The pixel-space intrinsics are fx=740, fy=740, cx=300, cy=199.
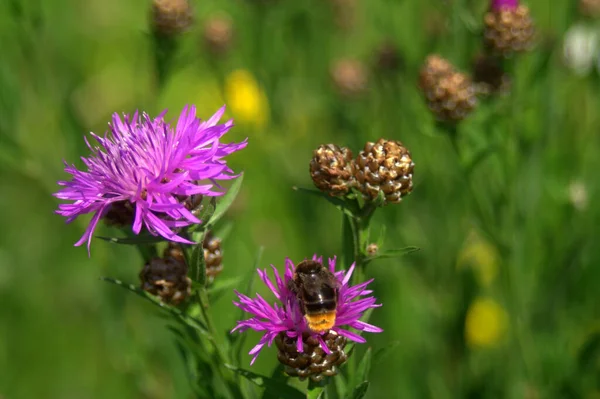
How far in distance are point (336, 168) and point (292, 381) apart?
0.54 meters

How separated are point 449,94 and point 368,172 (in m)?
0.81

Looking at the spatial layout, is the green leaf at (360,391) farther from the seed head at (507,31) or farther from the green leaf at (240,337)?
the seed head at (507,31)

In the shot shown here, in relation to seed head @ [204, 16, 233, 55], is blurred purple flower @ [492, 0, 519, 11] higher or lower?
higher

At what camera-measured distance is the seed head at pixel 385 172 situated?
176cm

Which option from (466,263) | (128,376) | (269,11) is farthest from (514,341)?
(269,11)

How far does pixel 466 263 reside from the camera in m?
3.09

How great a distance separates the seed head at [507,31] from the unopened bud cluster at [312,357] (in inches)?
56.2

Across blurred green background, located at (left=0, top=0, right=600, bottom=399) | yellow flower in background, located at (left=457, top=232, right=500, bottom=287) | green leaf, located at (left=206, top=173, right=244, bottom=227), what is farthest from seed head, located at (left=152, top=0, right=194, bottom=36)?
yellow flower in background, located at (left=457, top=232, right=500, bottom=287)

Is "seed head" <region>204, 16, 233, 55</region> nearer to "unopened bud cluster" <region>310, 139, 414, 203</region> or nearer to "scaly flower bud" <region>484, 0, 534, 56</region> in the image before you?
"scaly flower bud" <region>484, 0, 534, 56</region>

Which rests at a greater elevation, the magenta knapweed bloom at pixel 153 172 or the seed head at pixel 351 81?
the magenta knapweed bloom at pixel 153 172

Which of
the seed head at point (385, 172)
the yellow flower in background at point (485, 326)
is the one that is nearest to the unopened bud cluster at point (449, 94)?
the seed head at point (385, 172)

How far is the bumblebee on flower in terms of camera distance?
154 cm

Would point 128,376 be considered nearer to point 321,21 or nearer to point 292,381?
point 292,381

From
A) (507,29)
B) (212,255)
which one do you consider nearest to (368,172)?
(212,255)
